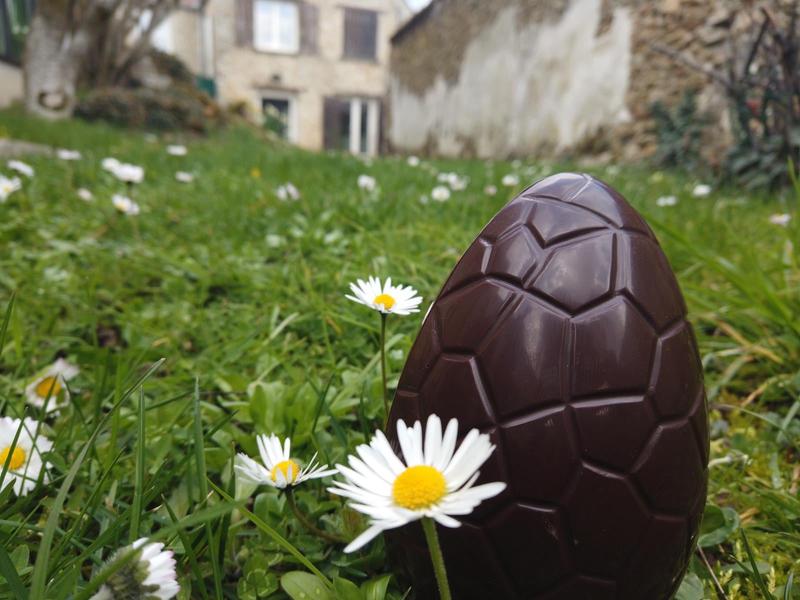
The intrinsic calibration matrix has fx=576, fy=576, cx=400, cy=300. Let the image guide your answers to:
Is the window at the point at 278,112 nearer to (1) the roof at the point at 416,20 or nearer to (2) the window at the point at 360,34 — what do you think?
(2) the window at the point at 360,34

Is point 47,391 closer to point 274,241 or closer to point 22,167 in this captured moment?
point 274,241

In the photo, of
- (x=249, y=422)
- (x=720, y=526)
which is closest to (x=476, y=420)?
(x=720, y=526)

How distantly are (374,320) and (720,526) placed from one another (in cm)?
94

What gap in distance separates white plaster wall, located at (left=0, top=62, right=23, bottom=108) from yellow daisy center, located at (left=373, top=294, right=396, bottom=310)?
39.4 feet

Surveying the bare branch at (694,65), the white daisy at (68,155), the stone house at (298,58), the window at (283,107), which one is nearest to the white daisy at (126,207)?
the white daisy at (68,155)

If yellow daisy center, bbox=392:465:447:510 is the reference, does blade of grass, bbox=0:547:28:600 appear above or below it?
below

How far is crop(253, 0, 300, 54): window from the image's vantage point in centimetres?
1975

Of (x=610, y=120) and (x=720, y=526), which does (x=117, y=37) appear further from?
(x=720, y=526)

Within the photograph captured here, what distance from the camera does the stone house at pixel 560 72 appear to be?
578 centimetres

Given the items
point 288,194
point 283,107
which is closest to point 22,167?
point 288,194

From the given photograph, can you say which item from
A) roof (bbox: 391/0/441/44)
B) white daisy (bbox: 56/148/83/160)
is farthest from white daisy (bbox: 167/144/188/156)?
roof (bbox: 391/0/441/44)

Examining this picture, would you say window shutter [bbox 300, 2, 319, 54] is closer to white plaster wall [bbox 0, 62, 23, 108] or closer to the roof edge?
the roof edge

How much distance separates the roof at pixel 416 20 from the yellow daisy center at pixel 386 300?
45.9ft

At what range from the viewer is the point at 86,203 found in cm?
290
